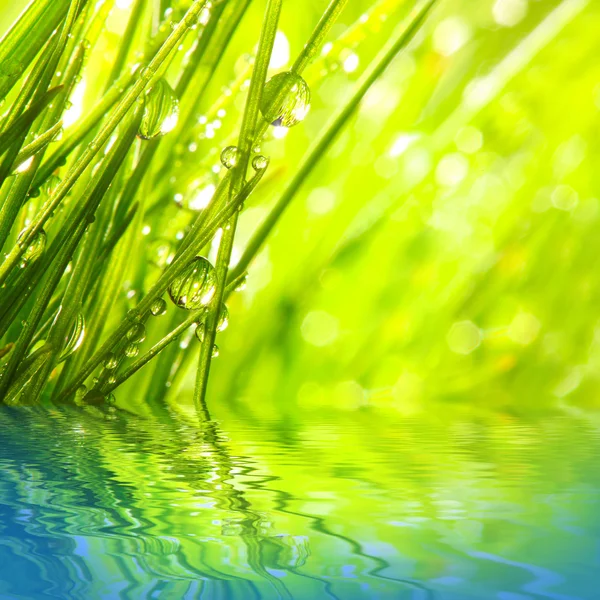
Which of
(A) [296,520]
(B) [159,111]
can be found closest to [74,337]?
(B) [159,111]

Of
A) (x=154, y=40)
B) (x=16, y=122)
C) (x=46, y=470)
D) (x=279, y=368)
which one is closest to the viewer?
(x=46, y=470)

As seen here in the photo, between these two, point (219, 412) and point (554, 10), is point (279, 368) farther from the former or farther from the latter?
point (554, 10)

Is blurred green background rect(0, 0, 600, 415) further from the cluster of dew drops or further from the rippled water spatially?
the rippled water

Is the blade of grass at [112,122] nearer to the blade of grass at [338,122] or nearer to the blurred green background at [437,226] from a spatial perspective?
the blade of grass at [338,122]

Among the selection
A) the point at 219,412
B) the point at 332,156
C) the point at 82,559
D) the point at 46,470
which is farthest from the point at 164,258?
the point at 82,559

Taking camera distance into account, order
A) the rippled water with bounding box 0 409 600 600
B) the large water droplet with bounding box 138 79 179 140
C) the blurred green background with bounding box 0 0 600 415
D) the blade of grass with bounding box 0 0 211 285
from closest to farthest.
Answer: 1. the rippled water with bounding box 0 409 600 600
2. the blade of grass with bounding box 0 0 211 285
3. the large water droplet with bounding box 138 79 179 140
4. the blurred green background with bounding box 0 0 600 415

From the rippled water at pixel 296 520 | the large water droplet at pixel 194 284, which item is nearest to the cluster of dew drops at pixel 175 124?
the large water droplet at pixel 194 284

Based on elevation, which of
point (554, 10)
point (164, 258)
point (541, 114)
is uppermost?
point (554, 10)

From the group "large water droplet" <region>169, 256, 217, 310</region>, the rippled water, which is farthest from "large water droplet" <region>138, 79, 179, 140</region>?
the rippled water
